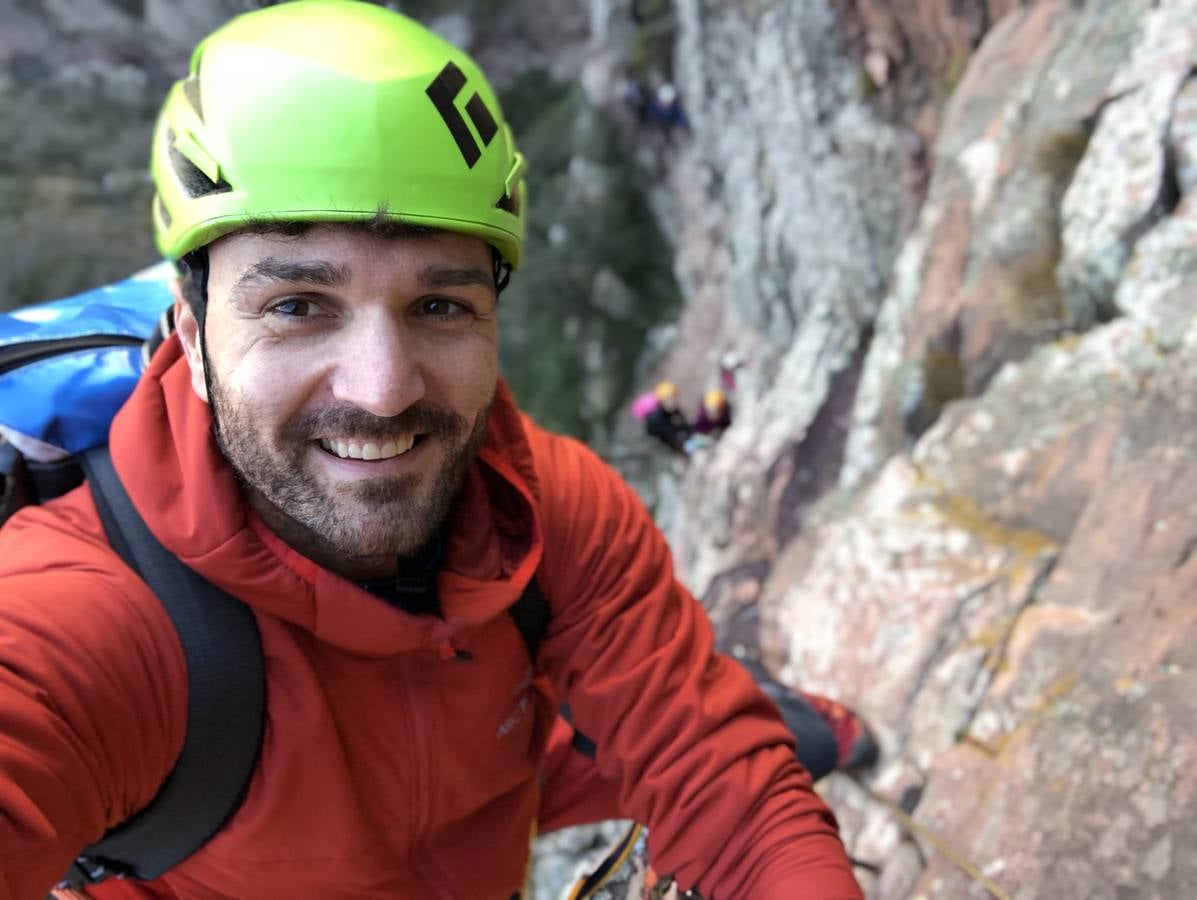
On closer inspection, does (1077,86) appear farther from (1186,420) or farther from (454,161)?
(454,161)

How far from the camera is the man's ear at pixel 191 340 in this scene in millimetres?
1808

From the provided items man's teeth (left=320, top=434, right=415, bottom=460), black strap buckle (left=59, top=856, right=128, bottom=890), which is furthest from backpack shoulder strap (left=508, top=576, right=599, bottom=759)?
black strap buckle (left=59, top=856, right=128, bottom=890)

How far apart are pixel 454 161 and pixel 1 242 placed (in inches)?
940

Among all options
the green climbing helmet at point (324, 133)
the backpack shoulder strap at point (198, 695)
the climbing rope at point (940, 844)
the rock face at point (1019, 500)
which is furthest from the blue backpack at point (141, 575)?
the rock face at point (1019, 500)

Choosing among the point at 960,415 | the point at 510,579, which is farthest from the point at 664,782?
the point at 960,415

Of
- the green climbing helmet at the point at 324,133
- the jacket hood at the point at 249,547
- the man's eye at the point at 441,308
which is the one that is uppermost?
the green climbing helmet at the point at 324,133

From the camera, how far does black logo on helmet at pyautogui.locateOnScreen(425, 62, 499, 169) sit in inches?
70.9

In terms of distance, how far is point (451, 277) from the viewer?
68.3 inches

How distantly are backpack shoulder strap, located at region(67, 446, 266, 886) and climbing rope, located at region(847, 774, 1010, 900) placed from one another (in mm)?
2288

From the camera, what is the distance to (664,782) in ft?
6.63

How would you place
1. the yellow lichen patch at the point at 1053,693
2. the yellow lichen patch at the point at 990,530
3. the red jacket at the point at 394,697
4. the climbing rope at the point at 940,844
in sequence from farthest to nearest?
the yellow lichen patch at the point at 990,530 → the yellow lichen patch at the point at 1053,693 → the climbing rope at the point at 940,844 → the red jacket at the point at 394,697

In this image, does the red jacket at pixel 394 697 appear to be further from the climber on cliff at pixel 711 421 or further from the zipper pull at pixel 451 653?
the climber on cliff at pixel 711 421

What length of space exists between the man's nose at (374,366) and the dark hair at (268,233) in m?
0.17

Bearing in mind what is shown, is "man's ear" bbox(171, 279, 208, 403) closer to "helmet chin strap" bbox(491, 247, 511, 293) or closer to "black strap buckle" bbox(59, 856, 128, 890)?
"helmet chin strap" bbox(491, 247, 511, 293)
